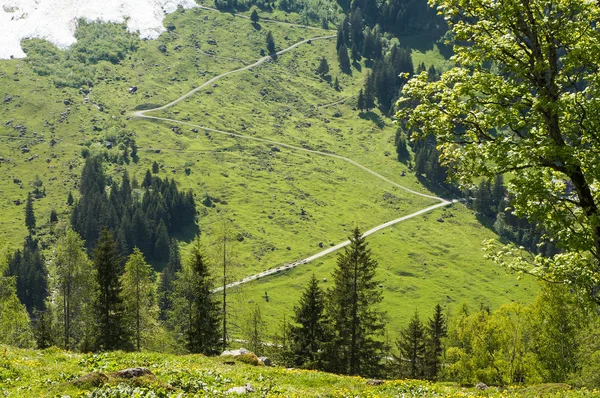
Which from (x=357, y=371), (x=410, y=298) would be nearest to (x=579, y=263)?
(x=357, y=371)

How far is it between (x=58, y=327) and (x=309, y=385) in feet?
246

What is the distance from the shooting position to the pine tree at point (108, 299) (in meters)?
63.0

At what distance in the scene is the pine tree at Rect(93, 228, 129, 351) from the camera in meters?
63.0

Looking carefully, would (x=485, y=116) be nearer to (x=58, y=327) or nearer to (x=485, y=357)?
(x=485, y=357)

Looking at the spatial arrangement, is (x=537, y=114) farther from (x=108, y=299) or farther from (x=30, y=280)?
(x=30, y=280)

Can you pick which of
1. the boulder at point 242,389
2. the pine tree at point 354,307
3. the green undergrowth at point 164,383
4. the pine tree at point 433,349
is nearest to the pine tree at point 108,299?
the pine tree at point 354,307

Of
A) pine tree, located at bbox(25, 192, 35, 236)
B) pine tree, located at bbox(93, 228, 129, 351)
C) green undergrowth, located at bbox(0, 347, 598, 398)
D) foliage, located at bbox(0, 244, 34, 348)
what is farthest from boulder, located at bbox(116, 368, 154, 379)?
pine tree, located at bbox(25, 192, 35, 236)

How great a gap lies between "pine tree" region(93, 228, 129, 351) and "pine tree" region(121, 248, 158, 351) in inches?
163

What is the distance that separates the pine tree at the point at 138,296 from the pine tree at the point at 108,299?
414 cm

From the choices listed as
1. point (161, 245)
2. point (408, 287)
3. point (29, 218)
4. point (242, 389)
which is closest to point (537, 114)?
point (242, 389)

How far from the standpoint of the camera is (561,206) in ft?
58.5

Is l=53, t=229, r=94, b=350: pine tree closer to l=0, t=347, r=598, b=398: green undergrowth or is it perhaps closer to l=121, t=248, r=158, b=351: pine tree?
l=121, t=248, r=158, b=351: pine tree

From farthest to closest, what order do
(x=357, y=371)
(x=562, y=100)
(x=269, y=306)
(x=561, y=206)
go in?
1. (x=269, y=306)
2. (x=357, y=371)
3. (x=561, y=206)
4. (x=562, y=100)

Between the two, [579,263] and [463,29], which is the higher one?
[463,29]
